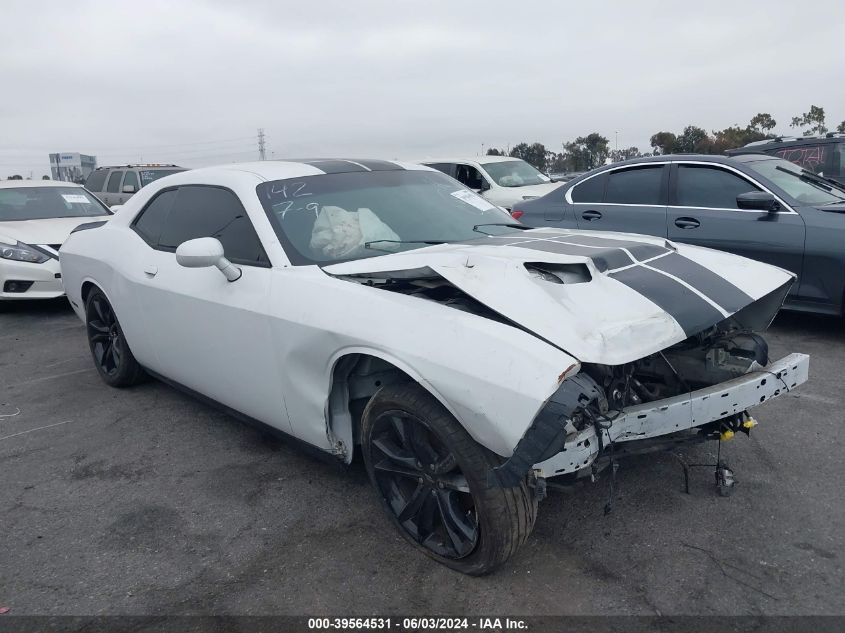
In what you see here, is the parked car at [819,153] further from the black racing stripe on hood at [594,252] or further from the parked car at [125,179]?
the parked car at [125,179]

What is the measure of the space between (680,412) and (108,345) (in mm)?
4031

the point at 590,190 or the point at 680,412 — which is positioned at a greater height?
the point at 590,190

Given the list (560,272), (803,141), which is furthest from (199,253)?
(803,141)

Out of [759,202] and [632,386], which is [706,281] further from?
[759,202]

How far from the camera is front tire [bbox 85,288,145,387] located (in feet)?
15.9

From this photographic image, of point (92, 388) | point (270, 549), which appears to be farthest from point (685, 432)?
point (92, 388)

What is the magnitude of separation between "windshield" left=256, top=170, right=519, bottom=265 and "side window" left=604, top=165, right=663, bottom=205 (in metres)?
2.82

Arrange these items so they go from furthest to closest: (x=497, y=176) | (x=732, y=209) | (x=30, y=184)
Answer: (x=497, y=176) < (x=30, y=184) < (x=732, y=209)

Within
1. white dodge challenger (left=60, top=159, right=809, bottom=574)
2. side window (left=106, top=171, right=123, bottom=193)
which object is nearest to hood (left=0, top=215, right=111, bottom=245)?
white dodge challenger (left=60, top=159, right=809, bottom=574)

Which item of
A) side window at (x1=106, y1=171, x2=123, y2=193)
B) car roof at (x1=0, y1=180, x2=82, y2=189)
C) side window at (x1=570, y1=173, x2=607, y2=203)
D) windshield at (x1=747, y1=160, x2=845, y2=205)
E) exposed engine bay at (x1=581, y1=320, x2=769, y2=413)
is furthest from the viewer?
side window at (x1=106, y1=171, x2=123, y2=193)

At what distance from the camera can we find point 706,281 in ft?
10.2

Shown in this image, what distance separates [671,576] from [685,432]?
0.70m

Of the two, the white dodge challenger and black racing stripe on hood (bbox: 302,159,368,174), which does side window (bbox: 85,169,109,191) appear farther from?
black racing stripe on hood (bbox: 302,159,368,174)

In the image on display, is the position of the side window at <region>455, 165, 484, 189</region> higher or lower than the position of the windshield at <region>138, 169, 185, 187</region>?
lower
